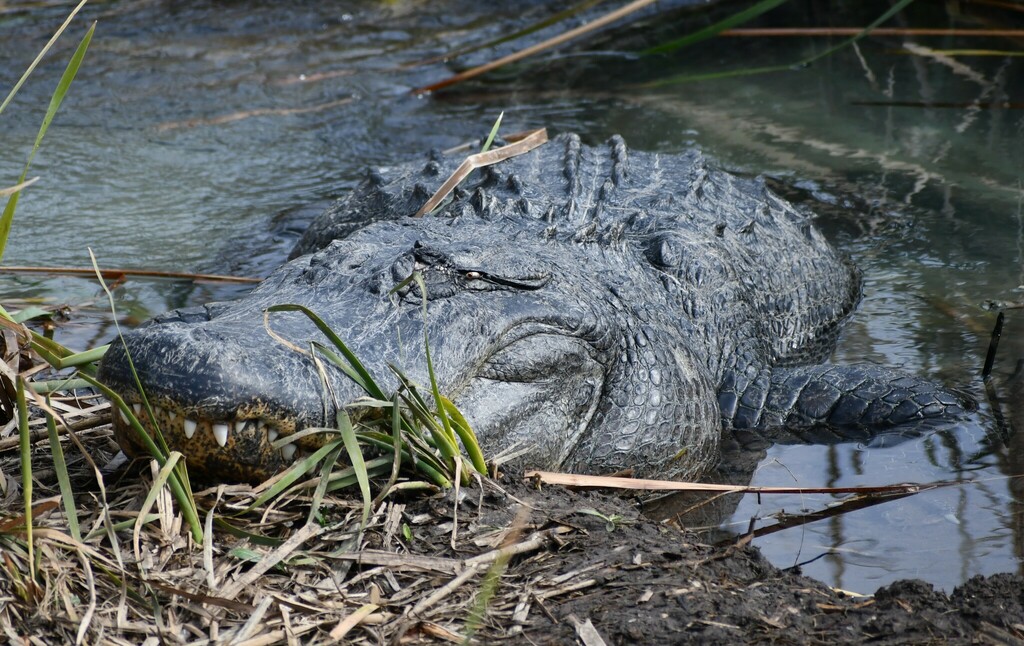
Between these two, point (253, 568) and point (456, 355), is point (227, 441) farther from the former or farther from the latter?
point (456, 355)

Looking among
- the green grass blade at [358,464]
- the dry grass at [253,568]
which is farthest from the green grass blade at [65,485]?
the green grass blade at [358,464]

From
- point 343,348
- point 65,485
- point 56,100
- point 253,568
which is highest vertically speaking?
point 56,100

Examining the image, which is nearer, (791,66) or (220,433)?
(220,433)

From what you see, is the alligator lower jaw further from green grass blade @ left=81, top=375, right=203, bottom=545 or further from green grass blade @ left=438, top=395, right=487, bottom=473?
green grass blade @ left=438, top=395, right=487, bottom=473

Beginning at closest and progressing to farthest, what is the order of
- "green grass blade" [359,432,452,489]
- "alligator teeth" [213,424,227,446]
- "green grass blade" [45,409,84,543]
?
1. "green grass blade" [45,409,84,543]
2. "alligator teeth" [213,424,227,446]
3. "green grass blade" [359,432,452,489]

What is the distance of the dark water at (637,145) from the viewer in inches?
137

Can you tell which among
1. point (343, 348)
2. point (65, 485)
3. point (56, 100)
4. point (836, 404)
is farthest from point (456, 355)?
point (836, 404)

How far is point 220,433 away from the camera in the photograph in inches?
99.1

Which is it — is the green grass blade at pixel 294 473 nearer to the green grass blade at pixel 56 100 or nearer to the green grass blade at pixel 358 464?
the green grass blade at pixel 358 464

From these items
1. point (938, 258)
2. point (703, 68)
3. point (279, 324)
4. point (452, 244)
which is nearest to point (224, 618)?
point (279, 324)

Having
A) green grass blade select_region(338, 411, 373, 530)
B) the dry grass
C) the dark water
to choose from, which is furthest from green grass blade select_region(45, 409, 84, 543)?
the dark water

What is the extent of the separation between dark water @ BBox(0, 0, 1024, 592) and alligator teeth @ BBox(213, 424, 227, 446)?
→ 4.83 ft

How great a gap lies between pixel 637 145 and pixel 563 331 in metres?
3.98

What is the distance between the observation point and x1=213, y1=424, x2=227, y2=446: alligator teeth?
2508mm
